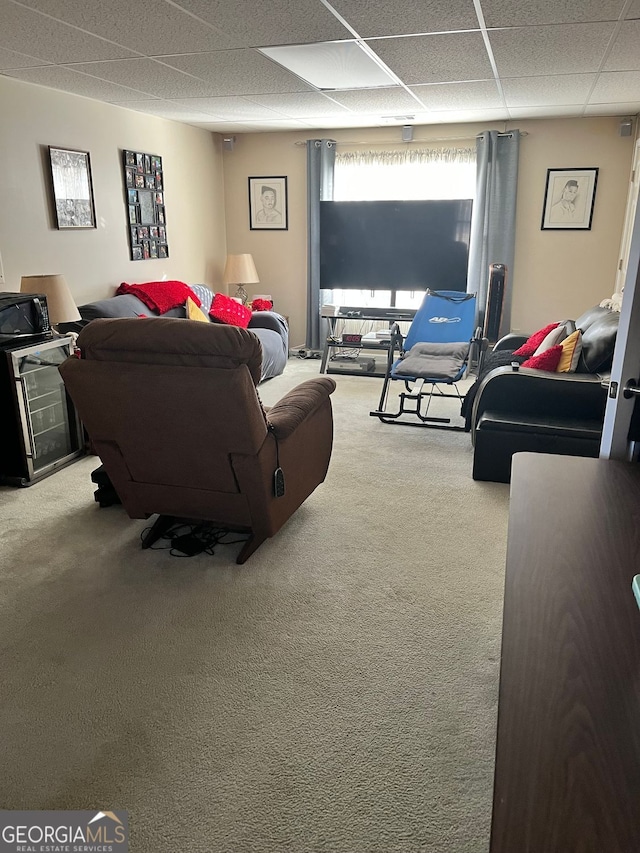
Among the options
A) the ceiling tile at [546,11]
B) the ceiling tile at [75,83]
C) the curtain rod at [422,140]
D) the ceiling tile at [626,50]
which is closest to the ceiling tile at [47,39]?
the ceiling tile at [75,83]

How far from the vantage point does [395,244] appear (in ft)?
20.4

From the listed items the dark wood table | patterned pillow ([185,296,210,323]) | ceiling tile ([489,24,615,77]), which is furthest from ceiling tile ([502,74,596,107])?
the dark wood table

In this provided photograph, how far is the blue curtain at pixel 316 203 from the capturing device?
253 inches

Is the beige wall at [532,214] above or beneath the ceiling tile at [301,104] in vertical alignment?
beneath

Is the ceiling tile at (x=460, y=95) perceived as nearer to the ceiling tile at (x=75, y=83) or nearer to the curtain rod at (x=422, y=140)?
the curtain rod at (x=422, y=140)

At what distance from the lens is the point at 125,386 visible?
241cm

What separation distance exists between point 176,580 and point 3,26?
270 centimetres

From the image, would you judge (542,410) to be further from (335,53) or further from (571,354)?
(335,53)

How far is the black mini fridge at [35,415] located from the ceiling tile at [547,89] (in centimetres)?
338

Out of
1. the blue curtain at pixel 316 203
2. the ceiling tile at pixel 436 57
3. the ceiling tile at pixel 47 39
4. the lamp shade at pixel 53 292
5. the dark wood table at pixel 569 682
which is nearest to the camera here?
the dark wood table at pixel 569 682

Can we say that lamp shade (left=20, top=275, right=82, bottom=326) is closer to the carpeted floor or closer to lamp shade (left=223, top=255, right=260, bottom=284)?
the carpeted floor

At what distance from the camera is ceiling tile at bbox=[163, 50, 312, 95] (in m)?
3.58

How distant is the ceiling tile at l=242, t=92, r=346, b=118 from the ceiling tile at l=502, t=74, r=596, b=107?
133 centimetres

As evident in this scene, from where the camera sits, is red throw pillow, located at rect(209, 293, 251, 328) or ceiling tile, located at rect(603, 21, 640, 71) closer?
ceiling tile, located at rect(603, 21, 640, 71)
